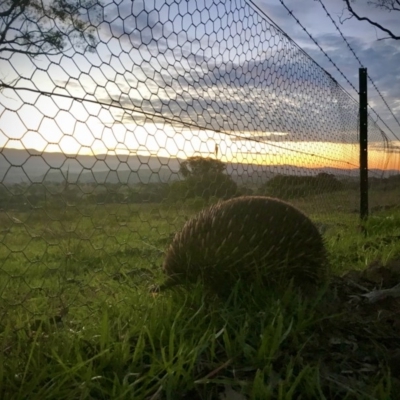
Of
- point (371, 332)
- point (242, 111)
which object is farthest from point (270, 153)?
point (371, 332)

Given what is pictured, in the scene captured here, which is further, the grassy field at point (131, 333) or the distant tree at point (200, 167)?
the distant tree at point (200, 167)

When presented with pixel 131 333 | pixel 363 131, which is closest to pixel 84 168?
pixel 131 333

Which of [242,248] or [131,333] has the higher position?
[242,248]

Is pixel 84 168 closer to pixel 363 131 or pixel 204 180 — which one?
pixel 204 180

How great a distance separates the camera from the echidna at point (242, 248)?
11.4 feet

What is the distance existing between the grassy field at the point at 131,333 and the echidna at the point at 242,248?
17cm

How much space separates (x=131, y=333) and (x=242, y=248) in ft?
3.66

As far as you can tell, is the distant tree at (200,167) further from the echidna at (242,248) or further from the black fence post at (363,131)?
the black fence post at (363,131)

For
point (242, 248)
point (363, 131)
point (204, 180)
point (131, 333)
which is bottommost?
point (131, 333)

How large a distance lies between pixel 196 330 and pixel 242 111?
2338 mm

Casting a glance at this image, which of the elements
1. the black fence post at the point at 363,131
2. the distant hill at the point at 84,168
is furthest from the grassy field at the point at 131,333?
the black fence post at the point at 363,131

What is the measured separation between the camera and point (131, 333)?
2.63m

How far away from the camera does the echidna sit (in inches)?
137

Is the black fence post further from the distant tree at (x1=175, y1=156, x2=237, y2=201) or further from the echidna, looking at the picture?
the echidna
